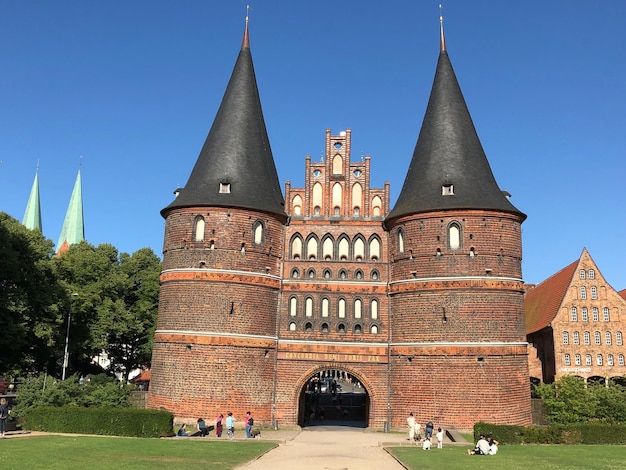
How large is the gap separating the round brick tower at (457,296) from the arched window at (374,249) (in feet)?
2.71

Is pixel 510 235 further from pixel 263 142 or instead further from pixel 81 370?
pixel 81 370

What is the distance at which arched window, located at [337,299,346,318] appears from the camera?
101 ft

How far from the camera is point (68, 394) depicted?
29.0 meters

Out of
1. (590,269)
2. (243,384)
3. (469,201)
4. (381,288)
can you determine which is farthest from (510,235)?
(590,269)

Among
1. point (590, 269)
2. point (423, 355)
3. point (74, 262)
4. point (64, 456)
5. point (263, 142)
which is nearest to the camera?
point (64, 456)

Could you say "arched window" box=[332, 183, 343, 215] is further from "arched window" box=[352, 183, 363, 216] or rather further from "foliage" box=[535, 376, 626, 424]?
"foliage" box=[535, 376, 626, 424]

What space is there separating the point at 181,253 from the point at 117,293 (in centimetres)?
1389

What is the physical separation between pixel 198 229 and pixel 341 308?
8.32 meters

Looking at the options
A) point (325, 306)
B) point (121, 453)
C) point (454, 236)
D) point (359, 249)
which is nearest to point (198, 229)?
point (325, 306)

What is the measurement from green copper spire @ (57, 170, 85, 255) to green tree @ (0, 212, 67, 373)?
43798mm

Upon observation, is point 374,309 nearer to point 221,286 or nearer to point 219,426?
point 221,286

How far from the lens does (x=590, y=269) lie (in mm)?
46188

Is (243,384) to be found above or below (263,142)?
below

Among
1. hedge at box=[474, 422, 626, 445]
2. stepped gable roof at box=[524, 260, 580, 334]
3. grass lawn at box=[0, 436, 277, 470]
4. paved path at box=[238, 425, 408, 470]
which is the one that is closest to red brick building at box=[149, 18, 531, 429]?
paved path at box=[238, 425, 408, 470]
